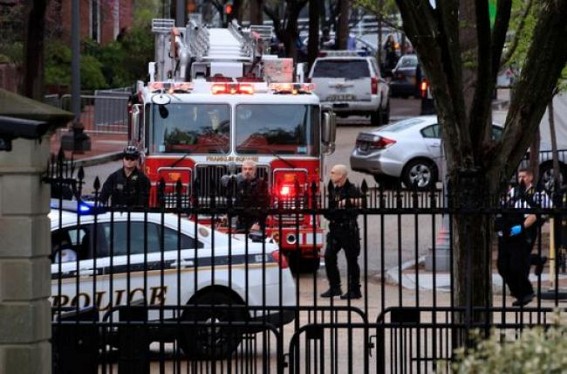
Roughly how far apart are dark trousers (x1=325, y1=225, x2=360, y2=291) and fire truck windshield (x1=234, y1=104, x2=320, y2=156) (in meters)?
4.59

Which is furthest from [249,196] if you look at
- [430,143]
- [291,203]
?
[430,143]

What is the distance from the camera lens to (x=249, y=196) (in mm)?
9406

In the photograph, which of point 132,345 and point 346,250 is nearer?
point 132,345

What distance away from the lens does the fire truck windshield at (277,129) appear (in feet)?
61.9

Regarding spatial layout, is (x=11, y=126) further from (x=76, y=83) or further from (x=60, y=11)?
(x=60, y=11)

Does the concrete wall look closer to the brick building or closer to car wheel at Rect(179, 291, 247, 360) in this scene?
car wheel at Rect(179, 291, 247, 360)

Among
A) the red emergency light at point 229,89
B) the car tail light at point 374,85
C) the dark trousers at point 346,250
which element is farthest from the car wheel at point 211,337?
the car tail light at point 374,85

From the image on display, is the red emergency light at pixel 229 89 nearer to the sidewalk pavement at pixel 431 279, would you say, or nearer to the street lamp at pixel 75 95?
the sidewalk pavement at pixel 431 279

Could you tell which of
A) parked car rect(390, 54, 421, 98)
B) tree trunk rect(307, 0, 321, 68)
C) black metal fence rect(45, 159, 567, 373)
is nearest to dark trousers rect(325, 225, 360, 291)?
black metal fence rect(45, 159, 567, 373)

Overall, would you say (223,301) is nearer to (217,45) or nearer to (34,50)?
(217,45)

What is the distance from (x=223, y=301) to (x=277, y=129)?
630cm

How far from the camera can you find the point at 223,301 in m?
12.9

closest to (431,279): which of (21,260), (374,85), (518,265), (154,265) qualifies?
(518,265)

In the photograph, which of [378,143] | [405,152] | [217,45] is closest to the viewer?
[217,45]
